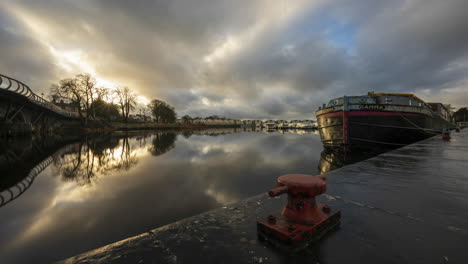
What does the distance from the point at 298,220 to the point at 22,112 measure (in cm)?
4387

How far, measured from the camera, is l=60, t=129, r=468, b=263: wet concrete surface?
1.68 m

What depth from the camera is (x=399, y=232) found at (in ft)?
6.89

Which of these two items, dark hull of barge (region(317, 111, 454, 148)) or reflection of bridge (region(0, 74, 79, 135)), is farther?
reflection of bridge (region(0, 74, 79, 135))

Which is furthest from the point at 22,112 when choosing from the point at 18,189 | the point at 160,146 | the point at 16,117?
the point at 18,189

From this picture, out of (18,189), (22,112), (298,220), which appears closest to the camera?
(298,220)

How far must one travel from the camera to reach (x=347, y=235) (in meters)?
2.04

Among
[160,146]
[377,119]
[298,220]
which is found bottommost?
[160,146]

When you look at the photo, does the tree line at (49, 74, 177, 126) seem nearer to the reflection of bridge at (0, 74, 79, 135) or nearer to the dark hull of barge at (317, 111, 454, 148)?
the reflection of bridge at (0, 74, 79, 135)

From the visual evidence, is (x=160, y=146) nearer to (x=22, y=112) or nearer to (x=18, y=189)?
(x=18, y=189)

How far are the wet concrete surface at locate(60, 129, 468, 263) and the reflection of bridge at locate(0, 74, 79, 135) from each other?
3465 centimetres

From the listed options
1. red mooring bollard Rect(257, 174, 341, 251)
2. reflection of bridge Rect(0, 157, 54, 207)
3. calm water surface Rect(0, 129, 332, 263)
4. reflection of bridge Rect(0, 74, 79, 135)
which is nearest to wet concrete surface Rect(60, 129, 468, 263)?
red mooring bollard Rect(257, 174, 341, 251)

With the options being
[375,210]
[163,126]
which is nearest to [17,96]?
[375,210]

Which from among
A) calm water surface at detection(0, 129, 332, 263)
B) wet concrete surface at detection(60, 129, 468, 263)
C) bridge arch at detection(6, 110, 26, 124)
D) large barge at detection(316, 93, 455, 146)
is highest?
bridge arch at detection(6, 110, 26, 124)

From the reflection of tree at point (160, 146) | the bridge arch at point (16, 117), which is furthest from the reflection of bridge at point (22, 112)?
the reflection of tree at point (160, 146)
